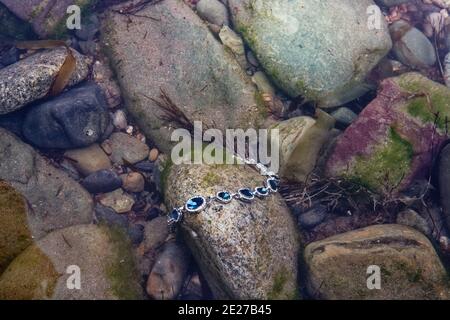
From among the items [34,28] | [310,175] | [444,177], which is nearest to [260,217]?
[310,175]

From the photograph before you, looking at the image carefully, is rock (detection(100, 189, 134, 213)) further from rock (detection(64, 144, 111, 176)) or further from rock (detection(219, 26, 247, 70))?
rock (detection(219, 26, 247, 70))

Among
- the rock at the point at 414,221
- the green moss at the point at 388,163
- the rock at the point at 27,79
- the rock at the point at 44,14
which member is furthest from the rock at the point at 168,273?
the rock at the point at 44,14

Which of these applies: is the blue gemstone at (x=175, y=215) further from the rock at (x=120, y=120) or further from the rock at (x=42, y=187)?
the rock at (x=120, y=120)

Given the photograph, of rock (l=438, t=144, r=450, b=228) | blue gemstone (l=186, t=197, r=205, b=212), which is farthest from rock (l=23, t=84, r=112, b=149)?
rock (l=438, t=144, r=450, b=228)

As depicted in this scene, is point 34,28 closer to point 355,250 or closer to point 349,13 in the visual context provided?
point 349,13

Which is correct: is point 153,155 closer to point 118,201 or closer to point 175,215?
point 118,201
